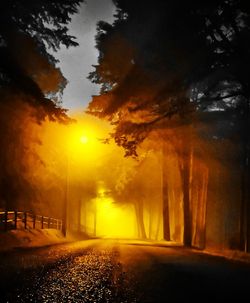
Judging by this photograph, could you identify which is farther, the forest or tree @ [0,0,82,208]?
tree @ [0,0,82,208]

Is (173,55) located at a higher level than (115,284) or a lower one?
higher

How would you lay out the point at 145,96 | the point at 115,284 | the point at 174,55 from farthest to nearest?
the point at 145,96 < the point at 174,55 < the point at 115,284

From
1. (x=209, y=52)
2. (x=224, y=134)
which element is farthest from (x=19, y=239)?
(x=224, y=134)

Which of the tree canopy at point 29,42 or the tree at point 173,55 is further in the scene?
the tree canopy at point 29,42

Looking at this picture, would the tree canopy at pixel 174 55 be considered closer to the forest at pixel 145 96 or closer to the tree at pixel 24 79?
the forest at pixel 145 96

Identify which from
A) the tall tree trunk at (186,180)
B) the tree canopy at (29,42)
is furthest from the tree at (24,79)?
the tall tree trunk at (186,180)

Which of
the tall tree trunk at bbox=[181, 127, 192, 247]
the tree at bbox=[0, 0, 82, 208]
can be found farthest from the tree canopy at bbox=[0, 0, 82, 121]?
the tall tree trunk at bbox=[181, 127, 192, 247]

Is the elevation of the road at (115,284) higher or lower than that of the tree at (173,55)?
lower

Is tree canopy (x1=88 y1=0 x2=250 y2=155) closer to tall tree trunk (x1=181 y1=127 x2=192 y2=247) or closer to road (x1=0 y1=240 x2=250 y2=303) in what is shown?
tall tree trunk (x1=181 y1=127 x2=192 y2=247)

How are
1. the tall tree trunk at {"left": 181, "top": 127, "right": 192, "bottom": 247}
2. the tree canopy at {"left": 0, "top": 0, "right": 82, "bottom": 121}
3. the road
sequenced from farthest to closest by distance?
the tall tree trunk at {"left": 181, "top": 127, "right": 192, "bottom": 247}, the tree canopy at {"left": 0, "top": 0, "right": 82, "bottom": 121}, the road

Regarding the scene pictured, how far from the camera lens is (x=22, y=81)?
18266 millimetres

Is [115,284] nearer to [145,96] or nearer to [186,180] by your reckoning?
[145,96]

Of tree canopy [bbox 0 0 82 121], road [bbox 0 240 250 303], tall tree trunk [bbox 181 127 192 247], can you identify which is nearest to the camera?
road [bbox 0 240 250 303]

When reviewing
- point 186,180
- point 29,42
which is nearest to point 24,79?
point 29,42
